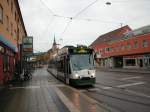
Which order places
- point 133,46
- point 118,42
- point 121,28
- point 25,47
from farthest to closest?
point 121,28
point 118,42
point 133,46
point 25,47

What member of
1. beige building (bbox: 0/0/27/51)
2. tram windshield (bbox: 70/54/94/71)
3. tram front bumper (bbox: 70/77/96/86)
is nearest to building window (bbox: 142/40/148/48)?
beige building (bbox: 0/0/27/51)

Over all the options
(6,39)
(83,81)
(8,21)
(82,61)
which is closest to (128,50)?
(8,21)

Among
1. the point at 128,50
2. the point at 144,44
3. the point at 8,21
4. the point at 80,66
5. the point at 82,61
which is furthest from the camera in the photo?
the point at 128,50

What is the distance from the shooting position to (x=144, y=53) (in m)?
55.9

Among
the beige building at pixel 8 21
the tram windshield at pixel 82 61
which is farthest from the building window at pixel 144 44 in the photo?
the tram windshield at pixel 82 61

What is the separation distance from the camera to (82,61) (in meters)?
20.5

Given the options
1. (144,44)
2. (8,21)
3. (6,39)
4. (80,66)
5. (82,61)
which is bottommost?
(80,66)

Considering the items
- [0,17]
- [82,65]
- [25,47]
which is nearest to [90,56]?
[82,65]

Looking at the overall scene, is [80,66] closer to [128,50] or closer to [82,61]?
[82,61]

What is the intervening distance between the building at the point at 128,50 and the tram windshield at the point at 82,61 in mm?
35552

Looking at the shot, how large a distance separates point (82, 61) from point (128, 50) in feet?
145

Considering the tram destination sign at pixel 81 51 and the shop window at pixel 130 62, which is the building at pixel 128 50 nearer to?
the shop window at pixel 130 62

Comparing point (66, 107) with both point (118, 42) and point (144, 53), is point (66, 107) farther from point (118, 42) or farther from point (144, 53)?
point (118, 42)

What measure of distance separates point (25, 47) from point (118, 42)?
1337 inches
